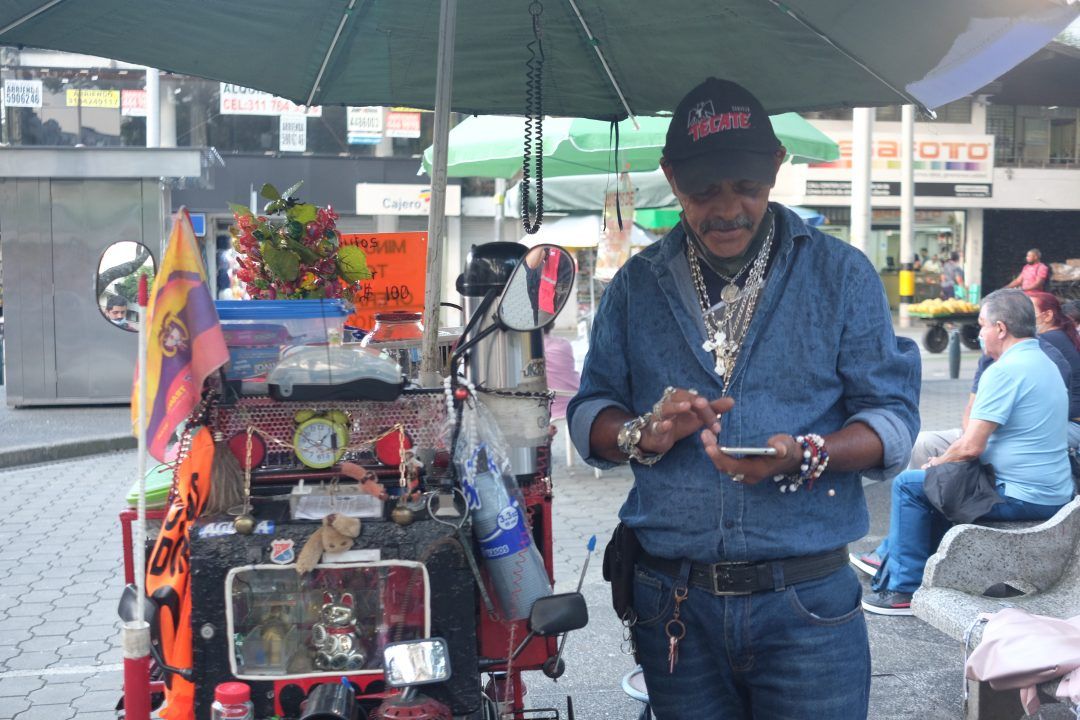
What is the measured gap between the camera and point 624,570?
236 centimetres

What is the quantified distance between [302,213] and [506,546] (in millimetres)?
1201

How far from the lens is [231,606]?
2.17 metres

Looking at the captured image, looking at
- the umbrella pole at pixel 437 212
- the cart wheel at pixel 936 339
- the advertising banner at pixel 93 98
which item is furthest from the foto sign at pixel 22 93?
the umbrella pole at pixel 437 212

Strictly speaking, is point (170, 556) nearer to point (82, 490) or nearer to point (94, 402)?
point (82, 490)

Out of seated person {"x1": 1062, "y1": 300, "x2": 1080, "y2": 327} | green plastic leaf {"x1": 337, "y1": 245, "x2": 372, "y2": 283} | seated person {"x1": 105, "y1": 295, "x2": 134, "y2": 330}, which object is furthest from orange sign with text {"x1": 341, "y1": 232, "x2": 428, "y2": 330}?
seated person {"x1": 105, "y1": 295, "x2": 134, "y2": 330}

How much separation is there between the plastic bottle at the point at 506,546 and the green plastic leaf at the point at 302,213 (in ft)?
3.31

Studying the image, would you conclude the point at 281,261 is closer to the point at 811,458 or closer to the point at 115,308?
the point at 811,458

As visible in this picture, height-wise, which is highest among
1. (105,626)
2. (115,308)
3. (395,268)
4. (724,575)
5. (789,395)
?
(395,268)

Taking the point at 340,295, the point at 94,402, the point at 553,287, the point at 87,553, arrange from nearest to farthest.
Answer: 1. the point at 553,287
2. the point at 340,295
3. the point at 87,553
4. the point at 94,402

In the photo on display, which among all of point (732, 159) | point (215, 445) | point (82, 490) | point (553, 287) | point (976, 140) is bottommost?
point (82, 490)

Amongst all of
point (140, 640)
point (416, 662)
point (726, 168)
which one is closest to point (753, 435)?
point (726, 168)

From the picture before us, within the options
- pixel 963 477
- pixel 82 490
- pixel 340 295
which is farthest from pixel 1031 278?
pixel 340 295

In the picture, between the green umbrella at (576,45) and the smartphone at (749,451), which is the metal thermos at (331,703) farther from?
the green umbrella at (576,45)

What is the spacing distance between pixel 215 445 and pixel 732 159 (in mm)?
1256
